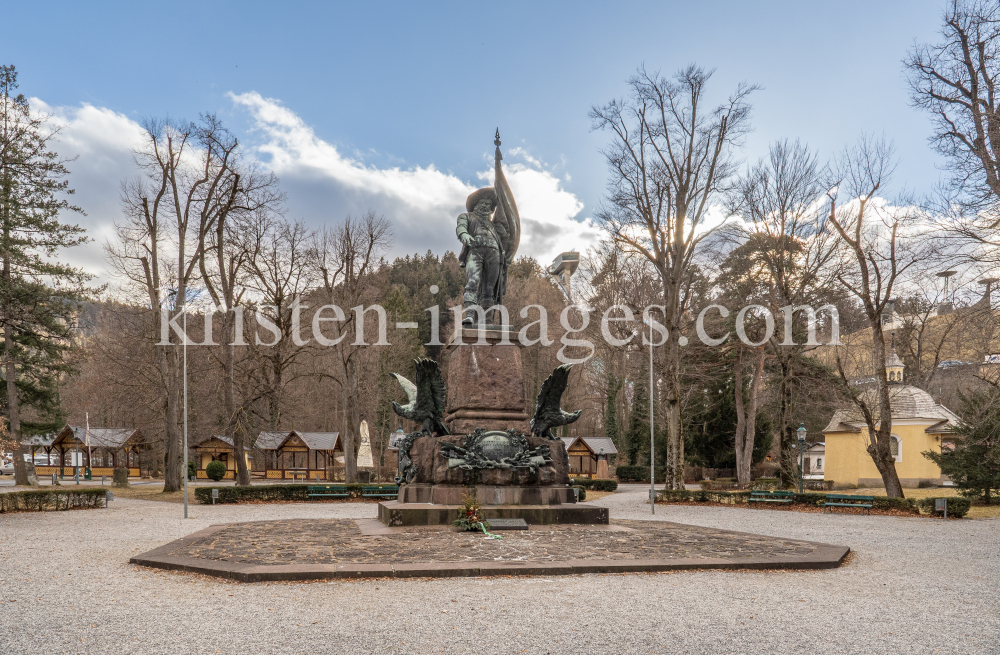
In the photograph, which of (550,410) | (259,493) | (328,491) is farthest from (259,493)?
(550,410)

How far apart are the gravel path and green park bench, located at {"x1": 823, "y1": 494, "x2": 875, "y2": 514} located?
9.66 meters

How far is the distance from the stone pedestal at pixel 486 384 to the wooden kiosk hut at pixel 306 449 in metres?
29.1

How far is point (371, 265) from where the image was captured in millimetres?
29969

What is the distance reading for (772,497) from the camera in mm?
20828

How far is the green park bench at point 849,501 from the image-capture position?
1805cm

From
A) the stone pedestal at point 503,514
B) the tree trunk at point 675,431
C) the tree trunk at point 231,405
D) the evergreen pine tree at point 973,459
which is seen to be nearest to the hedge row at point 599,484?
the tree trunk at point 675,431

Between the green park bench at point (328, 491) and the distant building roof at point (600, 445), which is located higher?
the green park bench at point (328, 491)

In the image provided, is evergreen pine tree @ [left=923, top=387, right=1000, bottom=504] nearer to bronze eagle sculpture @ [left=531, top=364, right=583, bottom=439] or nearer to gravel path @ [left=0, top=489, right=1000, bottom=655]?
gravel path @ [left=0, top=489, right=1000, bottom=655]

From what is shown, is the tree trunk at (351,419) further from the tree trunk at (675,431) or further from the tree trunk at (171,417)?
the tree trunk at (675,431)

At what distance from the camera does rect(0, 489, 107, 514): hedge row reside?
59.8ft

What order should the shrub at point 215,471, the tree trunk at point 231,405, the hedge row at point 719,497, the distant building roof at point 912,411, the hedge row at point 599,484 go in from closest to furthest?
the hedge row at point 719,497
the tree trunk at point 231,405
the hedge row at point 599,484
the distant building roof at point 912,411
the shrub at point 215,471

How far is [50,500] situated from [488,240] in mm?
14429

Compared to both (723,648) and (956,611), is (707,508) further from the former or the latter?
(723,648)

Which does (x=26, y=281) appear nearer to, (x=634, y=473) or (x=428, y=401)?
(x=428, y=401)
